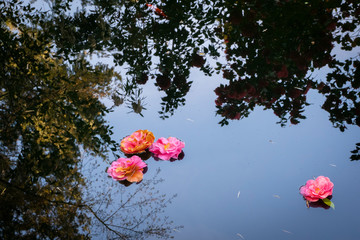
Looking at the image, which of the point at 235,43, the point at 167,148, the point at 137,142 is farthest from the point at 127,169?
the point at 235,43

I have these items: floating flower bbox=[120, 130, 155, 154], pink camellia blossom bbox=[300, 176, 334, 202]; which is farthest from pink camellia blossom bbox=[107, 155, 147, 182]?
pink camellia blossom bbox=[300, 176, 334, 202]

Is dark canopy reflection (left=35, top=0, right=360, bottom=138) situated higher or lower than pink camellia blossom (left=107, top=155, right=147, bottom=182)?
higher

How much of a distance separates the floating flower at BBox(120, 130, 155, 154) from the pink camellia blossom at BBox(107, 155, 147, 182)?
0.34 m

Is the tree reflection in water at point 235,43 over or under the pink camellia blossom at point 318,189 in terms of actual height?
over

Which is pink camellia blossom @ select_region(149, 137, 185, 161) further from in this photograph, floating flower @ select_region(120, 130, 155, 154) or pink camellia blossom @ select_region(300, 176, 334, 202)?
pink camellia blossom @ select_region(300, 176, 334, 202)

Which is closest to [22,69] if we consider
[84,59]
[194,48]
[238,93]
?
[84,59]

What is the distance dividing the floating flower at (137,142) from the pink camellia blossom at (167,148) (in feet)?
0.42

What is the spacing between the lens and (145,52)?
3.78 metres

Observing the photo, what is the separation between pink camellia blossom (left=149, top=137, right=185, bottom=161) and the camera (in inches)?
170

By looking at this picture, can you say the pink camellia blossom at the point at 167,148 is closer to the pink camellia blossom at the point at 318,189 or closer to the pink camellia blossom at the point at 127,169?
the pink camellia blossom at the point at 127,169

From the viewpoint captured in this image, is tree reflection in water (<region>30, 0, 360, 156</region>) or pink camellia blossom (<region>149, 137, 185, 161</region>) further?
pink camellia blossom (<region>149, 137, 185, 161</region>)

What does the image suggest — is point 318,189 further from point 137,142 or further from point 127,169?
point 137,142

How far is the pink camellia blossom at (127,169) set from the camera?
3.77 metres

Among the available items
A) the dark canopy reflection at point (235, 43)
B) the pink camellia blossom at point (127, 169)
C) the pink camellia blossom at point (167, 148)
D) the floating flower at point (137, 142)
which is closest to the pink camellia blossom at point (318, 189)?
the dark canopy reflection at point (235, 43)
